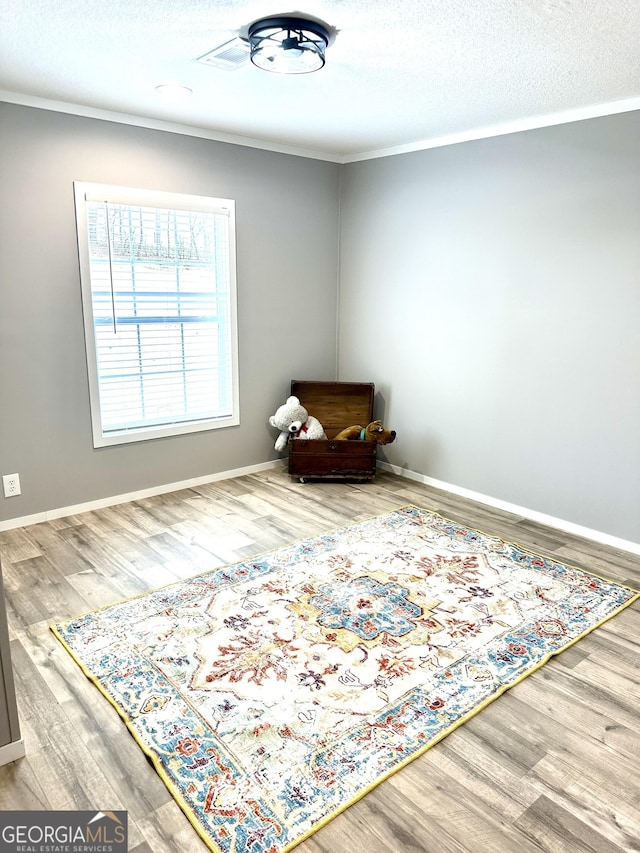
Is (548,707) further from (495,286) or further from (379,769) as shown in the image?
(495,286)

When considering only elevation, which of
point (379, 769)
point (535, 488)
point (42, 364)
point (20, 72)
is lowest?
point (379, 769)

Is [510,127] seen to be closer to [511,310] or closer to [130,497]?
[511,310]

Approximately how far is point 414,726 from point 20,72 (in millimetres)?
3249

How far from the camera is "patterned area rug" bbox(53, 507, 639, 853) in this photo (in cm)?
175

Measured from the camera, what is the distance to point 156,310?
3.85m

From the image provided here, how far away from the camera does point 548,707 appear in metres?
2.08

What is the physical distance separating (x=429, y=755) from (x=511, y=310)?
8.78 ft

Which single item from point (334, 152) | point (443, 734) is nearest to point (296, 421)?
point (334, 152)

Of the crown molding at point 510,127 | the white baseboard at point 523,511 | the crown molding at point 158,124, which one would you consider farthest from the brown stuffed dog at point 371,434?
the crown molding at point 158,124

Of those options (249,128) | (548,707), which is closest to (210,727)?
(548,707)

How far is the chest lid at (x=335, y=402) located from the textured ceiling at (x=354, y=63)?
5.73 ft

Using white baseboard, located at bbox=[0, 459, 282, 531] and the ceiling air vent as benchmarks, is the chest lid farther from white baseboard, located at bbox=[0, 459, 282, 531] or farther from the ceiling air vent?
the ceiling air vent

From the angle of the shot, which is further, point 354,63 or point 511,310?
point 511,310

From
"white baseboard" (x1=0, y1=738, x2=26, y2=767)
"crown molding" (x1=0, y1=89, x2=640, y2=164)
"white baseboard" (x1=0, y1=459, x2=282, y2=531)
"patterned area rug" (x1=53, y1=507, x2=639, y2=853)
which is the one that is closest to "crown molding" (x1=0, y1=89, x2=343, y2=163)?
"crown molding" (x1=0, y1=89, x2=640, y2=164)
